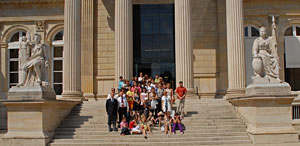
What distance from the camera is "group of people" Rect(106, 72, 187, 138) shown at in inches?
666

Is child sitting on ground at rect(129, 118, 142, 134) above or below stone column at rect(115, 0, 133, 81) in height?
below

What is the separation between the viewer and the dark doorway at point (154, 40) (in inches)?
1077

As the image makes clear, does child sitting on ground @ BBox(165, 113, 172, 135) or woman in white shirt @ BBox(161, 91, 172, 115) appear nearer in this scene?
child sitting on ground @ BBox(165, 113, 172, 135)

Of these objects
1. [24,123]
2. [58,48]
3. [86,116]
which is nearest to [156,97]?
[86,116]

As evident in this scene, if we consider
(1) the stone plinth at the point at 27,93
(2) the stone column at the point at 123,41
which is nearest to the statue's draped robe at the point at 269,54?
(2) the stone column at the point at 123,41

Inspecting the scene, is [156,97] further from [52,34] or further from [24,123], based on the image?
[52,34]

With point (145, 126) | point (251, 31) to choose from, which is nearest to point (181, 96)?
point (145, 126)

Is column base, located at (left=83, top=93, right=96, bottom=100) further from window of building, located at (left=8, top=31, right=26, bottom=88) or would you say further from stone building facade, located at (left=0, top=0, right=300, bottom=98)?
window of building, located at (left=8, top=31, right=26, bottom=88)

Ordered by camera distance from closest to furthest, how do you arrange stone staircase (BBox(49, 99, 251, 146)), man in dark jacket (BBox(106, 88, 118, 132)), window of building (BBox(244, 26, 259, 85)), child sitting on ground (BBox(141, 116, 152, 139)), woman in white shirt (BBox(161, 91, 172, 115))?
stone staircase (BBox(49, 99, 251, 146)), child sitting on ground (BBox(141, 116, 152, 139)), man in dark jacket (BBox(106, 88, 118, 132)), woman in white shirt (BBox(161, 91, 172, 115)), window of building (BBox(244, 26, 259, 85))

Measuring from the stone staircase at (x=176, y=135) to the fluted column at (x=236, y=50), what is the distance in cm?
181

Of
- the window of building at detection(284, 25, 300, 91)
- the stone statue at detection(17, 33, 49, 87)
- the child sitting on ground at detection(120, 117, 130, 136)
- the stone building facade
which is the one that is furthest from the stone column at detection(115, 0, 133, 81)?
the window of building at detection(284, 25, 300, 91)

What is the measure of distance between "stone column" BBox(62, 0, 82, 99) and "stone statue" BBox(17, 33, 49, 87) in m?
4.29

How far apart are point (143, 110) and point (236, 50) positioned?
7.17 metres

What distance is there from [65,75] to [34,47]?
15.7ft
